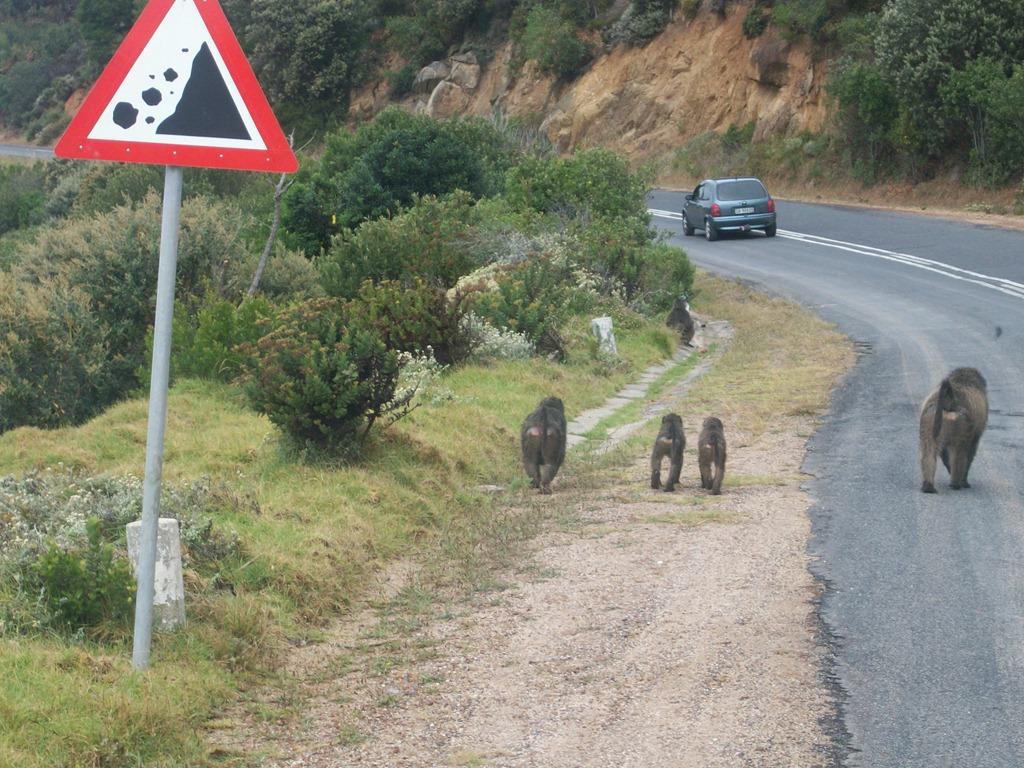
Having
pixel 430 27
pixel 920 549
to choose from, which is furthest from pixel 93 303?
pixel 430 27

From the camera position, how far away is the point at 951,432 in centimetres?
1008

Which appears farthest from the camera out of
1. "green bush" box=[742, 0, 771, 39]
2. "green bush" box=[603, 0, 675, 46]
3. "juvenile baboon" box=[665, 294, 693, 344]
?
"green bush" box=[603, 0, 675, 46]

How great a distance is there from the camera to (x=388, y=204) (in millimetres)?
28859

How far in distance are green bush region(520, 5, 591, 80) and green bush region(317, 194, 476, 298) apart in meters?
37.5

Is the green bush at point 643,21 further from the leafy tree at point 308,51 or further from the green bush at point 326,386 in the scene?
the green bush at point 326,386

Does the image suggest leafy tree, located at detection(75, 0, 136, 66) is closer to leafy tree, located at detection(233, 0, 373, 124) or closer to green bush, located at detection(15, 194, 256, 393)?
leafy tree, located at detection(233, 0, 373, 124)

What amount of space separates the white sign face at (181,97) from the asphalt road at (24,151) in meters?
69.3

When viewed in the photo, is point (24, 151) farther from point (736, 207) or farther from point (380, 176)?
point (736, 207)

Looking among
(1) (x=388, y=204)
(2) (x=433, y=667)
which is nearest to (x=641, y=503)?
(2) (x=433, y=667)

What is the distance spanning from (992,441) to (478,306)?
289 inches

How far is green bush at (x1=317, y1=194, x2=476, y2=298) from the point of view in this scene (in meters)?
19.9

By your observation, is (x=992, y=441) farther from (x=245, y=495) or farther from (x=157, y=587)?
(x=157, y=587)

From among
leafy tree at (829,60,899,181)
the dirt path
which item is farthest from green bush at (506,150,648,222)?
the dirt path

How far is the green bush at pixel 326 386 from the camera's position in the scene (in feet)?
32.3
